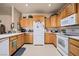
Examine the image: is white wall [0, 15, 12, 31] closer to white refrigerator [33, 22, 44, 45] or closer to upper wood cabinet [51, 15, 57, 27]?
white refrigerator [33, 22, 44, 45]

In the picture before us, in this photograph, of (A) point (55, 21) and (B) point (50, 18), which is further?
(B) point (50, 18)

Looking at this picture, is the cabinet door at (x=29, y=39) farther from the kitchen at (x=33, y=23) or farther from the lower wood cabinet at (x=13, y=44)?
the lower wood cabinet at (x=13, y=44)

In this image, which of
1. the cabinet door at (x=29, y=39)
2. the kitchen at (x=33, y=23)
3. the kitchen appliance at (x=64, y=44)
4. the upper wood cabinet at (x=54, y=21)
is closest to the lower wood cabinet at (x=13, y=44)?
the kitchen at (x=33, y=23)

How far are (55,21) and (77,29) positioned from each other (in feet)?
11.3

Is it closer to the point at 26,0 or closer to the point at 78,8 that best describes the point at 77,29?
the point at 78,8

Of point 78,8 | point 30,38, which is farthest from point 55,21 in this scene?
point 78,8

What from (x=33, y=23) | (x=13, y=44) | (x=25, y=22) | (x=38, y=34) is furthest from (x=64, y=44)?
(x=25, y=22)

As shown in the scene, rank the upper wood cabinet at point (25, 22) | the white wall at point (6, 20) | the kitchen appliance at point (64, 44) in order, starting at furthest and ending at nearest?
the upper wood cabinet at point (25, 22), the white wall at point (6, 20), the kitchen appliance at point (64, 44)

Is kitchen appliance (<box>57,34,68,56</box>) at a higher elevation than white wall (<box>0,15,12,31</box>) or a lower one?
lower

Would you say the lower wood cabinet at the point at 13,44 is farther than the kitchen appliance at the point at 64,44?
Yes

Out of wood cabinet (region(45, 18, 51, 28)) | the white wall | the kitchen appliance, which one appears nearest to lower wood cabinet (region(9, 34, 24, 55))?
the kitchen appliance

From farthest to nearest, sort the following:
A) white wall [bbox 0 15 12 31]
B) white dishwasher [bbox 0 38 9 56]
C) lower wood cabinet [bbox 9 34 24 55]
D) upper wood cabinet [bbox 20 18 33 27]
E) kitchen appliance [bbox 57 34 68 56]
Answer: upper wood cabinet [bbox 20 18 33 27] < white wall [bbox 0 15 12 31] < lower wood cabinet [bbox 9 34 24 55] < kitchen appliance [bbox 57 34 68 56] < white dishwasher [bbox 0 38 9 56]

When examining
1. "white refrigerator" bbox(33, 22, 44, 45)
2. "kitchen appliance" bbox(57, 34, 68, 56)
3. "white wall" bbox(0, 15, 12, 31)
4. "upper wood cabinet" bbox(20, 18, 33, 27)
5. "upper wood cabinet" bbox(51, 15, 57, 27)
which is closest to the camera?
"kitchen appliance" bbox(57, 34, 68, 56)

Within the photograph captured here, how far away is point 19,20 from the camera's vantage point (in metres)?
8.38
